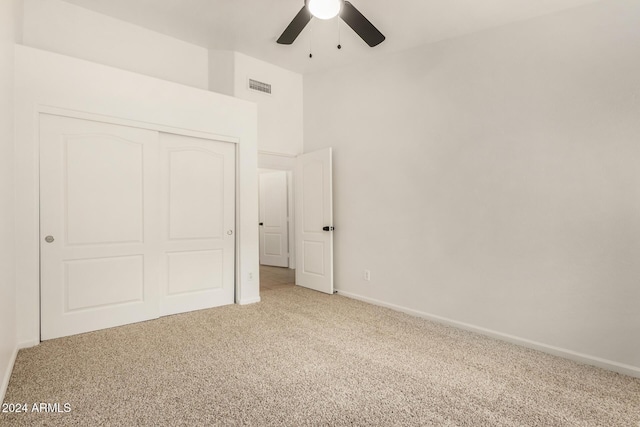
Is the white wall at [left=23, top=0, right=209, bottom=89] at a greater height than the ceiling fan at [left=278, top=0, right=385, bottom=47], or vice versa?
the white wall at [left=23, top=0, right=209, bottom=89]

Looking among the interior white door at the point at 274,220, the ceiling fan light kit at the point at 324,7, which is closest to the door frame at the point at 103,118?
the ceiling fan light kit at the point at 324,7

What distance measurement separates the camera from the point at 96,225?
125 inches

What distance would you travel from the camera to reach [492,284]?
3180mm

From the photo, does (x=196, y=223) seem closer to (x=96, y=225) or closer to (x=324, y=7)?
(x=96, y=225)

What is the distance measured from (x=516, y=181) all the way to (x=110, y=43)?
4.50m

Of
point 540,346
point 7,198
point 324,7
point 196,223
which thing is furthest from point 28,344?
point 540,346

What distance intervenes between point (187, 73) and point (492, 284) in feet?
14.3

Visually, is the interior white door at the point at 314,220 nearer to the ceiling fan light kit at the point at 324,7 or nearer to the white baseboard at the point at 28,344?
the ceiling fan light kit at the point at 324,7

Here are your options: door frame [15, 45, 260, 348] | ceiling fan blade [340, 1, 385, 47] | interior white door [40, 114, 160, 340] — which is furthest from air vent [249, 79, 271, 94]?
ceiling fan blade [340, 1, 385, 47]

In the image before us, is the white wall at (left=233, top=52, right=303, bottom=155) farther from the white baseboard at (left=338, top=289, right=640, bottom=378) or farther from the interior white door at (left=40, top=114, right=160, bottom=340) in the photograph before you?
the white baseboard at (left=338, top=289, right=640, bottom=378)

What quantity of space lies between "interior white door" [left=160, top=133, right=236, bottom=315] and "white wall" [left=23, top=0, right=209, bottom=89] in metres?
1.04

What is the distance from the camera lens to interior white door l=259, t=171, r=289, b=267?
720 centimetres

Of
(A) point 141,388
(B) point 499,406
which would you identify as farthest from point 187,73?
(B) point 499,406

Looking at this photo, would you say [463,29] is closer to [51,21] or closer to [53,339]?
[51,21]
